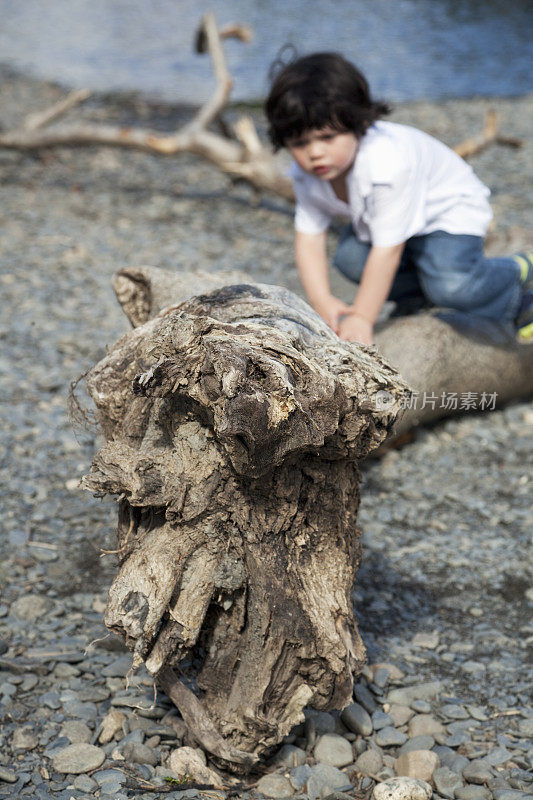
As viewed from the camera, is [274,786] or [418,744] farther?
[418,744]

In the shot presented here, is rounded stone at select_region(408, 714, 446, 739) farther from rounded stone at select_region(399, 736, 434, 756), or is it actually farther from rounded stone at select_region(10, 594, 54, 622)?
rounded stone at select_region(10, 594, 54, 622)

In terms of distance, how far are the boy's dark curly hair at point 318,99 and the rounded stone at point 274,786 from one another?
2641 mm

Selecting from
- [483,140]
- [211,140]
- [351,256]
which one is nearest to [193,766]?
[351,256]

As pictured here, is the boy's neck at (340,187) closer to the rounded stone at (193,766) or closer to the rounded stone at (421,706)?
the rounded stone at (421,706)

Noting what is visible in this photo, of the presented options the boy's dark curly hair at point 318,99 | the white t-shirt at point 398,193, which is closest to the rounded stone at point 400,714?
the white t-shirt at point 398,193

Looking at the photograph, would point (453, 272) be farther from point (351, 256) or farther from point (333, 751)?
point (333, 751)

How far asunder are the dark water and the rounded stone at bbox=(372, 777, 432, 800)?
1204 cm

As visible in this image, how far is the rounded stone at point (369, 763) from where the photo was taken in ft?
7.69

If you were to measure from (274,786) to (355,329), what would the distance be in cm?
197

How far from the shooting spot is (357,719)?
8.23 feet

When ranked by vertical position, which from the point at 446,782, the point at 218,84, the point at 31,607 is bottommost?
the point at 31,607

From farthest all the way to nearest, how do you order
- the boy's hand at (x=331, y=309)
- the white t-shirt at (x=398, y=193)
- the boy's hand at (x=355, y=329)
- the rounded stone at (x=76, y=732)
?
the boy's hand at (x=331, y=309) → the white t-shirt at (x=398, y=193) → the boy's hand at (x=355, y=329) → the rounded stone at (x=76, y=732)

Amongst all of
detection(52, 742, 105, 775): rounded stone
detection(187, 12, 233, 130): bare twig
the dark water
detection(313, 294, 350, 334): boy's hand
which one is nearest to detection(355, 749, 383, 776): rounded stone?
detection(52, 742, 105, 775): rounded stone

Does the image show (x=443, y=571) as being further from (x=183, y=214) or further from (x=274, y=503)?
(x=183, y=214)
